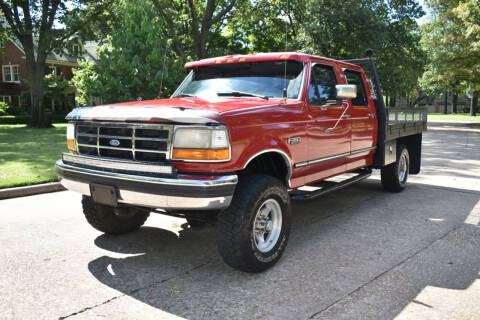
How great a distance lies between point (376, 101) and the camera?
21.2ft

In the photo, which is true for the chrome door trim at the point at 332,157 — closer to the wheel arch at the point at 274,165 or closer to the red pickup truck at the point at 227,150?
the red pickup truck at the point at 227,150

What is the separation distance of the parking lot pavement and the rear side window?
5.11ft

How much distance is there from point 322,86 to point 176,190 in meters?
2.50

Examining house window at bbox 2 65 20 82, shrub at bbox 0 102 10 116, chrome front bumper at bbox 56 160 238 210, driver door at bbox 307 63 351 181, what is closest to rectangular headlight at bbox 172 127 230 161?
chrome front bumper at bbox 56 160 238 210

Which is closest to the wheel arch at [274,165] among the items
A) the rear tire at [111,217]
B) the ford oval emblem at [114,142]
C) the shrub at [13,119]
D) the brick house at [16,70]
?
the ford oval emblem at [114,142]

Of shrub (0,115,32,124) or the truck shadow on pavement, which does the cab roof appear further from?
shrub (0,115,32,124)

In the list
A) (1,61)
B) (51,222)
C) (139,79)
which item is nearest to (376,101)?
(51,222)

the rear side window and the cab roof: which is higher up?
the cab roof

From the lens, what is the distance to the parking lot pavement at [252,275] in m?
3.14

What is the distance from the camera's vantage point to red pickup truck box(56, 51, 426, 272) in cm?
341

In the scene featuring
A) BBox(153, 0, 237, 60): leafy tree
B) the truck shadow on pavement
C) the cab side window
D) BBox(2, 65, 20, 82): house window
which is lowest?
the truck shadow on pavement

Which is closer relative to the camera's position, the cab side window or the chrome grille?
the chrome grille

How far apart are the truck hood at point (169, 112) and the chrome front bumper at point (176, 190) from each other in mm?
471

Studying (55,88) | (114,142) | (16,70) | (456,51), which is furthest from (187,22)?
(114,142)
